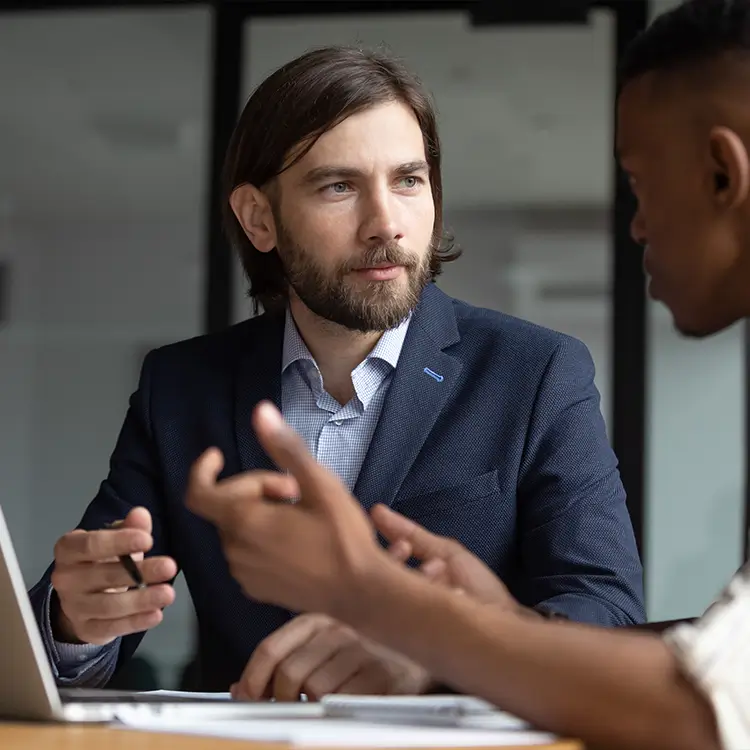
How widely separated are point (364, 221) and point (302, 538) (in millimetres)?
1207

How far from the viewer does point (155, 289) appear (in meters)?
5.25

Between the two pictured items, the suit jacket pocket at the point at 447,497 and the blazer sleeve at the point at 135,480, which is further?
the blazer sleeve at the point at 135,480

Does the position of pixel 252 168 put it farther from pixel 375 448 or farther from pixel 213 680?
pixel 213 680

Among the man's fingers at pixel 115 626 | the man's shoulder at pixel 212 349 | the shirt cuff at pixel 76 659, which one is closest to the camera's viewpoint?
the man's fingers at pixel 115 626

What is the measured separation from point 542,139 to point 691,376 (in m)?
1.25

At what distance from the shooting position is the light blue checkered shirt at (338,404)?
6.73 feet

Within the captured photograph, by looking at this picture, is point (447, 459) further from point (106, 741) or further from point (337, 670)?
point (106, 741)

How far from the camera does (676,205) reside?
1119mm

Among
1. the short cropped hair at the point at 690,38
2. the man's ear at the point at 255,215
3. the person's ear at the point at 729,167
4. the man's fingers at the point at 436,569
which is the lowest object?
the man's fingers at the point at 436,569

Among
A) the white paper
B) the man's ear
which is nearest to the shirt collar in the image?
the man's ear

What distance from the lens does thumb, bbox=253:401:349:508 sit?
92cm

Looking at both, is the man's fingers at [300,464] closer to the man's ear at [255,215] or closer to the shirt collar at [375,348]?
the shirt collar at [375,348]

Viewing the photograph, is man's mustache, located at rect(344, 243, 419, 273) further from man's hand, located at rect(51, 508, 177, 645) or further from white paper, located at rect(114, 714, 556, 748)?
white paper, located at rect(114, 714, 556, 748)

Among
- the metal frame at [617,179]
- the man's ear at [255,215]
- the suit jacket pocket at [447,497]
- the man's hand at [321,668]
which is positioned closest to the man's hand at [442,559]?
the man's hand at [321,668]
